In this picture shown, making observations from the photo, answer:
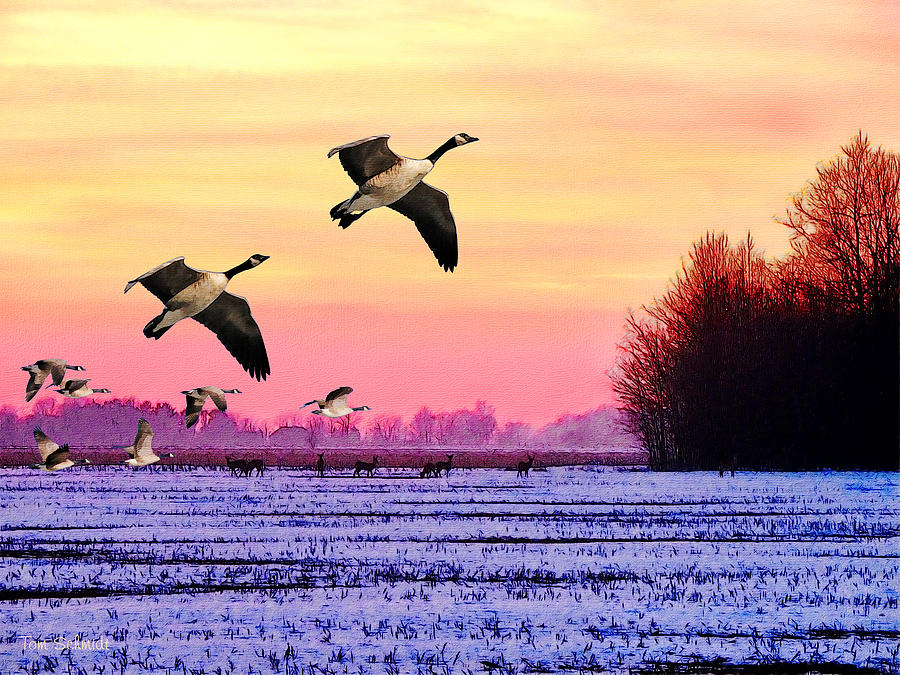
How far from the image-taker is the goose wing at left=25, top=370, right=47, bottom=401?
1388 centimetres

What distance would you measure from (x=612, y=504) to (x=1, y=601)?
663 inches

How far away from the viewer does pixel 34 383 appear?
1436cm

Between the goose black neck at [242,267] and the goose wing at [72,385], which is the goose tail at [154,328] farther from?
the goose wing at [72,385]

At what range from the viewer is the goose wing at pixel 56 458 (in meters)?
16.8

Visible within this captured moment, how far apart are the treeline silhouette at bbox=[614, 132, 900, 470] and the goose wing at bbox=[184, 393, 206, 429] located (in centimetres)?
3191

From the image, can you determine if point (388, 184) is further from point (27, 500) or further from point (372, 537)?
point (27, 500)

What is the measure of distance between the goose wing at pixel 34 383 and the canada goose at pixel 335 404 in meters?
3.04

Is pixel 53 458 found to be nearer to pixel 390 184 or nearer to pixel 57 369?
pixel 57 369

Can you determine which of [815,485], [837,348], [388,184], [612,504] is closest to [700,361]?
[837,348]

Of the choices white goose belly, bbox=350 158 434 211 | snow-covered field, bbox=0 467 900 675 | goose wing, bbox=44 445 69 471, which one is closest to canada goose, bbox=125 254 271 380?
white goose belly, bbox=350 158 434 211

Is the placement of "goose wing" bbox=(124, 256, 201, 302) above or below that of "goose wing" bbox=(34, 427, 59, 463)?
above

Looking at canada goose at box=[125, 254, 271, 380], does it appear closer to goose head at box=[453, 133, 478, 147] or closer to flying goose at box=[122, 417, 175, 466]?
goose head at box=[453, 133, 478, 147]

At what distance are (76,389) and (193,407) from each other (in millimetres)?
1703

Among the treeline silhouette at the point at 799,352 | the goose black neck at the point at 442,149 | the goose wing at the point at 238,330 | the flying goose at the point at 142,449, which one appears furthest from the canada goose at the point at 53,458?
the treeline silhouette at the point at 799,352
